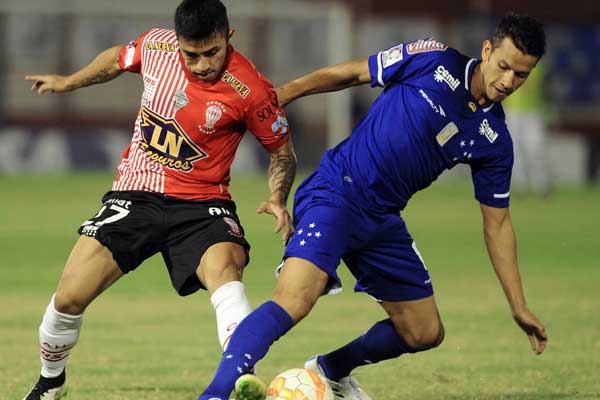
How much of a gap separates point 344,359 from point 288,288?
4.04ft

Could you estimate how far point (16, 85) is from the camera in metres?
29.1

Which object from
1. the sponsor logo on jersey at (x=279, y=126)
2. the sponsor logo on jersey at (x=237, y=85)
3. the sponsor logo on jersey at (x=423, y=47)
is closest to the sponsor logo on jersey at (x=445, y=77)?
the sponsor logo on jersey at (x=423, y=47)

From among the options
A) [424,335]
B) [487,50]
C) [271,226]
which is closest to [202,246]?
[424,335]

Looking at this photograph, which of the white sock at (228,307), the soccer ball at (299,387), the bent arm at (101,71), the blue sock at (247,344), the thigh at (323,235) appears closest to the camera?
the blue sock at (247,344)

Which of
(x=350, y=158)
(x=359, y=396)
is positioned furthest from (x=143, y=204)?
(x=359, y=396)

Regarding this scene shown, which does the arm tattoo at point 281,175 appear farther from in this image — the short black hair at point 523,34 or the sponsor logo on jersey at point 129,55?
the short black hair at point 523,34

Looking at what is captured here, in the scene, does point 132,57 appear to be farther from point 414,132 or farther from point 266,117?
point 414,132

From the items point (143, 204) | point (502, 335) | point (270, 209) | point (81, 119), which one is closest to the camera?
point (270, 209)

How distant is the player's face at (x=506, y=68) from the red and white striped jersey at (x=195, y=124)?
1075 millimetres

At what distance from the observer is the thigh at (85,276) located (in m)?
6.23

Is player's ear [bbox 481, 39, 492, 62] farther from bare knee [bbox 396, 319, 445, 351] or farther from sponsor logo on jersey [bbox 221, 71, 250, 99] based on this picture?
bare knee [bbox 396, 319, 445, 351]

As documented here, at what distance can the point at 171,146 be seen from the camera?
6.45 m

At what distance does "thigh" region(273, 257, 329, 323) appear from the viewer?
5.69 meters

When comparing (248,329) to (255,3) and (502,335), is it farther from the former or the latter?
(255,3)
